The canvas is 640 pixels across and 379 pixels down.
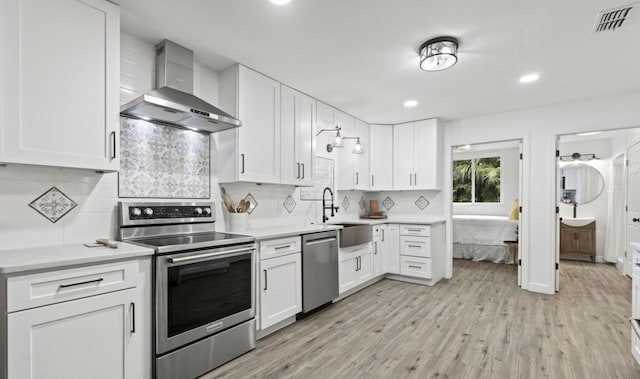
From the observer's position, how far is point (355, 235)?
148 inches

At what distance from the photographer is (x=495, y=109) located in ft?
13.7

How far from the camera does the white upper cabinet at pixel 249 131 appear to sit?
2777 mm

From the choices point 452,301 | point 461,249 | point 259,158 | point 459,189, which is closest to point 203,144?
point 259,158

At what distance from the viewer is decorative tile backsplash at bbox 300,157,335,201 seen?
3.96 meters

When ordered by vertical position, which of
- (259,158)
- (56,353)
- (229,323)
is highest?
(259,158)

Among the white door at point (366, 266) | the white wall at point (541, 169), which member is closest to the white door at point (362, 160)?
the white door at point (366, 266)

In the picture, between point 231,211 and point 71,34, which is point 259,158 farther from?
point 71,34

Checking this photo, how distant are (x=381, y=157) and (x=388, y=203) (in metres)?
0.86

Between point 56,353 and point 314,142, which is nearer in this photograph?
point 56,353

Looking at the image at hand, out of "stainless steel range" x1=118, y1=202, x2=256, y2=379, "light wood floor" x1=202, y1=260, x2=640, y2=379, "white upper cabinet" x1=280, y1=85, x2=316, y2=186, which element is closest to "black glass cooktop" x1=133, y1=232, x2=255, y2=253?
"stainless steel range" x1=118, y1=202, x2=256, y2=379

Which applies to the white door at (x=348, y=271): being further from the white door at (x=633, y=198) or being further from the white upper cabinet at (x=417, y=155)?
the white door at (x=633, y=198)

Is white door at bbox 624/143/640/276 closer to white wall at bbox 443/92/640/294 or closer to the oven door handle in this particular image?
white wall at bbox 443/92/640/294

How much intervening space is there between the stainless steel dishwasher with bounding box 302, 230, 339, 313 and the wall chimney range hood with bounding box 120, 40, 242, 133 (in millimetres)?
1359

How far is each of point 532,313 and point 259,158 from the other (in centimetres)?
322
